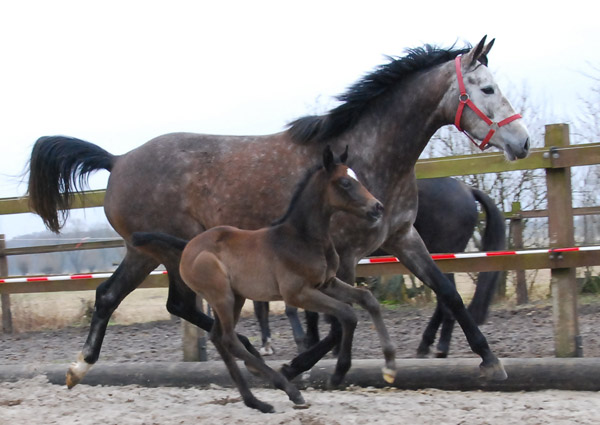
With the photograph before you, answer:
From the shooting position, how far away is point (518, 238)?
807 centimetres

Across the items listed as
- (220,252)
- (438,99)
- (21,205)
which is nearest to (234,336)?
(220,252)

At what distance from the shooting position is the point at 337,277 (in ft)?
14.9

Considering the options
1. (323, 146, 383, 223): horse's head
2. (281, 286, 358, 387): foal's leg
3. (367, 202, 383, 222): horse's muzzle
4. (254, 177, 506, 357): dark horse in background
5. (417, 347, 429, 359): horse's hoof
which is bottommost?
(417, 347, 429, 359): horse's hoof

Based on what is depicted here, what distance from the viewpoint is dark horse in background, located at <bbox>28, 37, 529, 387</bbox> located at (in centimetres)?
453

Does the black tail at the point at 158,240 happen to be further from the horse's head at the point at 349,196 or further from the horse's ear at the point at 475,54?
the horse's ear at the point at 475,54

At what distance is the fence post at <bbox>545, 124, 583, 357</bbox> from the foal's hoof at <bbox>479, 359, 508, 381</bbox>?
867mm

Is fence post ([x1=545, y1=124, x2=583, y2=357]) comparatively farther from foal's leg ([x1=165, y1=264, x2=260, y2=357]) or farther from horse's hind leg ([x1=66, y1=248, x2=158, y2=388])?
horse's hind leg ([x1=66, y1=248, x2=158, y2=388])

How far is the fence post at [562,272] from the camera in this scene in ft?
16.7

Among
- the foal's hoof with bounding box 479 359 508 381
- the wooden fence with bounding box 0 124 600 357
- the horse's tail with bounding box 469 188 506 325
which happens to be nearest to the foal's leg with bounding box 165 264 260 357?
the foal's hoof with bounding box 479 359 508 381

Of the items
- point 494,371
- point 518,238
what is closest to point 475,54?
point 494,371

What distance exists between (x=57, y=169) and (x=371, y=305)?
2.74 meters

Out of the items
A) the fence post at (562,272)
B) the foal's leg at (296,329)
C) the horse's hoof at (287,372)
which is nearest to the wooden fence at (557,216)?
the fence post at (562,272)

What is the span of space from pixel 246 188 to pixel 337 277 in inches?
33.0

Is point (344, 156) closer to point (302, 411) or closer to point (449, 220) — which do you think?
point (302, 411)
